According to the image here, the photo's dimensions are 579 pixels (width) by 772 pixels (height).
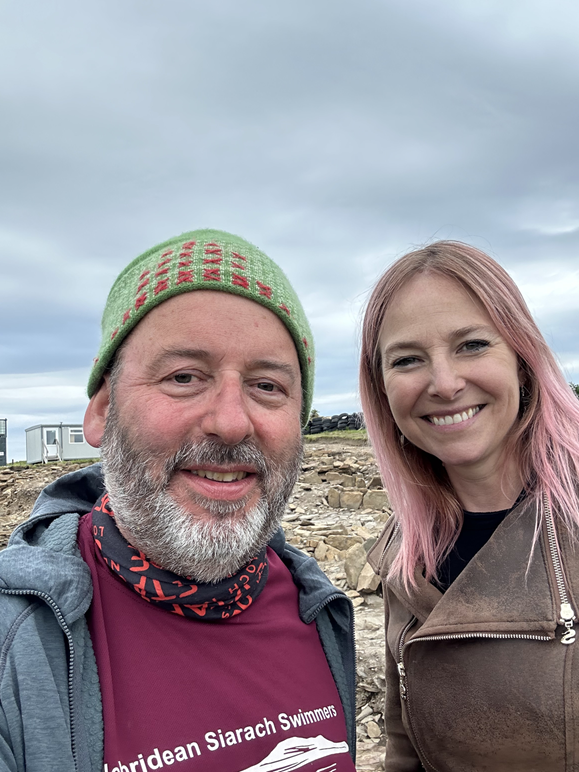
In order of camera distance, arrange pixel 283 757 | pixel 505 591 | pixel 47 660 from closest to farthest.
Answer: pixel 47 660, pixel 283 757, pixel 505 591

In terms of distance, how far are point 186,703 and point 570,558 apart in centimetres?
152

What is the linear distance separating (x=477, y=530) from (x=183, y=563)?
4.69 ft

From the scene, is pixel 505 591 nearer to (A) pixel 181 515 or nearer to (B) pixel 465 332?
(B) pixel 465 332

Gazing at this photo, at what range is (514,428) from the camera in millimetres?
2568

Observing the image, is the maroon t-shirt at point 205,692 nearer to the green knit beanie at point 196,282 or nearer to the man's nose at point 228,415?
the man's nose at point 228,415

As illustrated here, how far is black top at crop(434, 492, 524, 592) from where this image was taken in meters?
2.54

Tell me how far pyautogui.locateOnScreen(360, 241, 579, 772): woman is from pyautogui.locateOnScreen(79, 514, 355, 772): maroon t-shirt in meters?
0.59

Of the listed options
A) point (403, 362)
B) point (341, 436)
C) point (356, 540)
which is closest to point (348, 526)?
point (356, 540)

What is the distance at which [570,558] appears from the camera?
7.11ft

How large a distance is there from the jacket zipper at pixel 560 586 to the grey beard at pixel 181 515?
1166mm

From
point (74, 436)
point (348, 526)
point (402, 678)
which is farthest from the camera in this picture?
point (74, 436)

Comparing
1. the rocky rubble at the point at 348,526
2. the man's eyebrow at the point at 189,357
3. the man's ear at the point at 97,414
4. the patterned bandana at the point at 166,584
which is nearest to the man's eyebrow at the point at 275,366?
→ the man's eyebrow at the point at 189,357

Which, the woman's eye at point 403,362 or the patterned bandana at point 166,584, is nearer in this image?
the patterned bandana at point 166,584

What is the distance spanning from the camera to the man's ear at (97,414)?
2.20 meters
